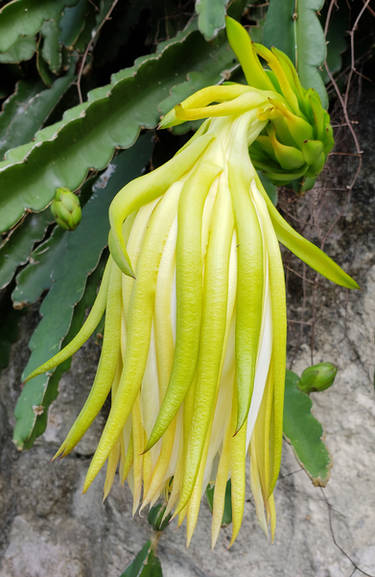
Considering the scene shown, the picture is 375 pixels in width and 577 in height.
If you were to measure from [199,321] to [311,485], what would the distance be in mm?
563

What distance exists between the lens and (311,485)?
2.84ft

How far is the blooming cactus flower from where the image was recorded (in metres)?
0.41

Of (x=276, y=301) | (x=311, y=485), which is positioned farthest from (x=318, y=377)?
(x=276, y=301)

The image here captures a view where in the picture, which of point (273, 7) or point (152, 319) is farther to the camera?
point (273, 7)

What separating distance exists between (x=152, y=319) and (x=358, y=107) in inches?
24.7

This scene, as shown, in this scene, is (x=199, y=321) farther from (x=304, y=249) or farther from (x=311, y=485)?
(x=311, y=485)

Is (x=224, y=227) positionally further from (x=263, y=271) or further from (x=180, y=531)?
(x=180, y=531)

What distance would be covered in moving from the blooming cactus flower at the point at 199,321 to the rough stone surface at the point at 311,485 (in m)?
0.38

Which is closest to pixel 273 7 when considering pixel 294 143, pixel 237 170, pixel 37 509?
pixel 294 143

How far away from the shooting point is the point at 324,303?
34.8 inches

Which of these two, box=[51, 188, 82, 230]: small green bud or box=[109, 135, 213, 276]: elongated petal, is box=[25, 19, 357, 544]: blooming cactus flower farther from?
box=[51, 188, 82, 230]: small green bud

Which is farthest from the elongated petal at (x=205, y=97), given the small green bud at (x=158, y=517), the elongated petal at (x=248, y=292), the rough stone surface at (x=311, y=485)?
the small green bud at (x=158, y=517)

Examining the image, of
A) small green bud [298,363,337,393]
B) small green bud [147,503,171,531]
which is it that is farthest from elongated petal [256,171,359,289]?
small green bud [147,503,171,531]

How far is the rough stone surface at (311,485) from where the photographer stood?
32.9 inches
